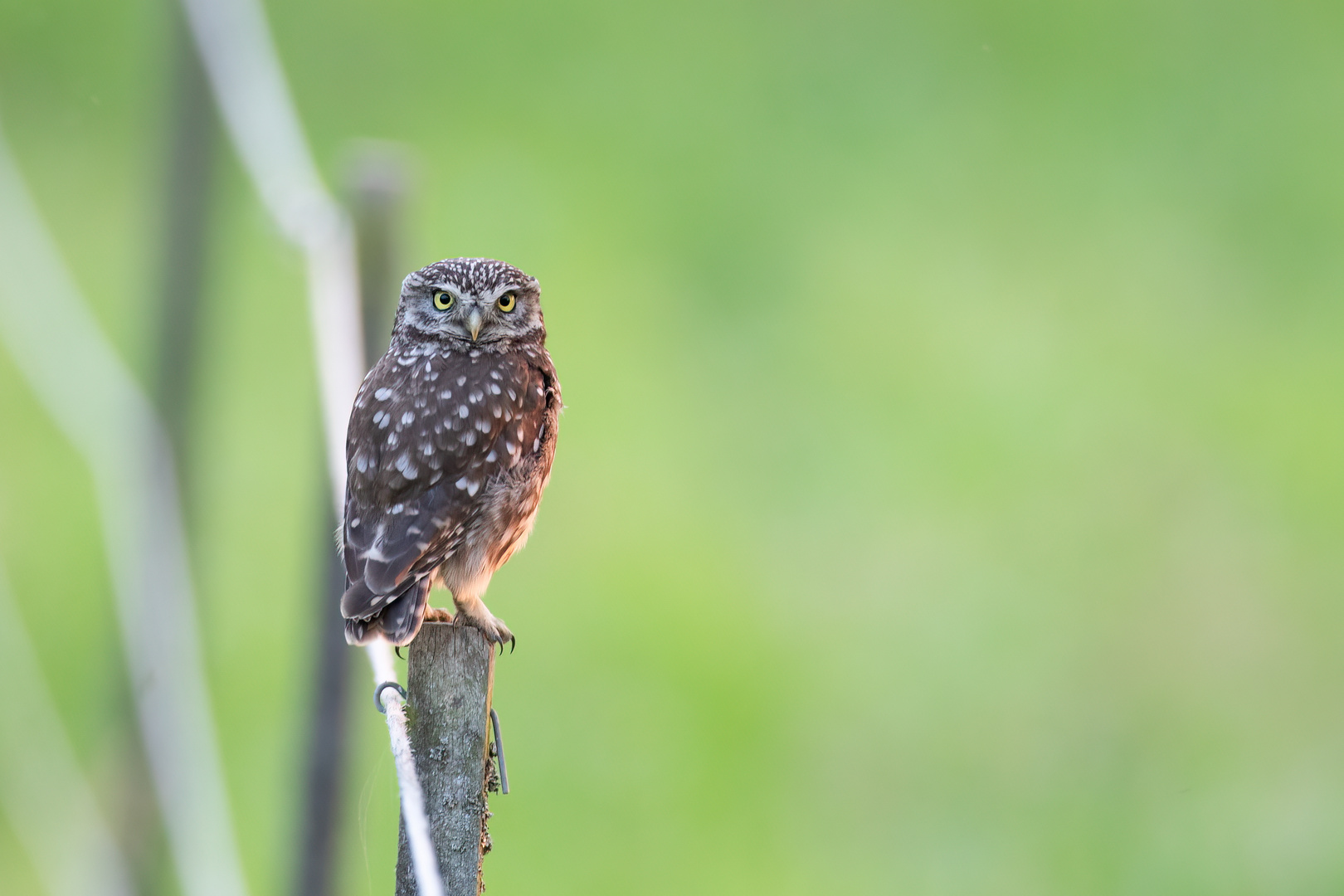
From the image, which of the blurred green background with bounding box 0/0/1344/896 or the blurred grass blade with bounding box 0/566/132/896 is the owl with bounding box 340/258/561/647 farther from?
the blurred grass blade with bounding box 0/566/132/896

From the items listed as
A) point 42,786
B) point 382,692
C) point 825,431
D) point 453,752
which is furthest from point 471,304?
point 825,431

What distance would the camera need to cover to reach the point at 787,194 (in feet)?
30.3

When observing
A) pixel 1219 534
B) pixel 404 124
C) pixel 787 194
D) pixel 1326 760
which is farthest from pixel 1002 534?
pixel 404 124

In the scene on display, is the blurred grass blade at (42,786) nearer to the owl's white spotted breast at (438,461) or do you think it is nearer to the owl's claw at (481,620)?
the owl's claw at (481,620)

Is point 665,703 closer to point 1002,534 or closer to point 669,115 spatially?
point 1002,534

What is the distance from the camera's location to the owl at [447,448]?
1.99 metres

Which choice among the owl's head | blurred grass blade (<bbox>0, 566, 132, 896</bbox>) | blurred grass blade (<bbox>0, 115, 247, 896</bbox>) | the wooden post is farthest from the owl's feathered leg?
blurred grass blade (<bbox>0, 566, 132, 896</bbox>)

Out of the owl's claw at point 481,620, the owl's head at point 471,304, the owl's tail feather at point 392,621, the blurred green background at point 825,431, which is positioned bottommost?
the owl's tail feather at point 392,621

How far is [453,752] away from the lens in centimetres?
147

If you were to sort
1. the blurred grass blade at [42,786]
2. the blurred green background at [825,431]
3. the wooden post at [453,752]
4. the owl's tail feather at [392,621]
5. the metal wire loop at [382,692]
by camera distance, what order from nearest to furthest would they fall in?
the wooden post at [453,752]
the metal wire loop at [382,692]
the owl's tail feather at [392,621]
the blurred grass blade at [42,786]
the blurred green background at [825,431]

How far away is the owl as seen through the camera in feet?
6.54

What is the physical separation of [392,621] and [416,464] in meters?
0.24

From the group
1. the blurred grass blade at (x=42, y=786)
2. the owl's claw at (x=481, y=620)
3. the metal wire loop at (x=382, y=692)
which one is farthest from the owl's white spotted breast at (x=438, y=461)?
the blurred grass blade at (x=42, y=786)

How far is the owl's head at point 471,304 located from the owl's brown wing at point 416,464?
10cm
